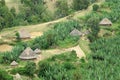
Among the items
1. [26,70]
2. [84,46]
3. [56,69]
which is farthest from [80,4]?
[26,70]

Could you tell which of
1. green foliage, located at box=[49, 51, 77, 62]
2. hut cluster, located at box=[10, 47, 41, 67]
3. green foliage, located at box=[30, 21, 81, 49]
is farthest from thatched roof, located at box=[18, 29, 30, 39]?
green foliage, located at box=[49, 51, 77, 62]

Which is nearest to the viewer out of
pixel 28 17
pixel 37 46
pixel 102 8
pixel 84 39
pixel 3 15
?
pixel 37 46

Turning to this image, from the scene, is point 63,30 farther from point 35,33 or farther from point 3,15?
point 3,15

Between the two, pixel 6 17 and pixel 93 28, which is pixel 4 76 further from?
pixel 6 17

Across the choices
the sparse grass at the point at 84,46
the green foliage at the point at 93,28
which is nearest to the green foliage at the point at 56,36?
the sparse grass at the point at 84,46

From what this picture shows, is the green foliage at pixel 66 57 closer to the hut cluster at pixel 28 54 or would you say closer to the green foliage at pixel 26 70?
the hut cluster at pixel 28 54

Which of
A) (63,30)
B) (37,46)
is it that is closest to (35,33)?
(63,30)

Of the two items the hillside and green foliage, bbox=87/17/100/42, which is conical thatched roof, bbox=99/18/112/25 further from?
green foliage, bbox=87/17/100/42
